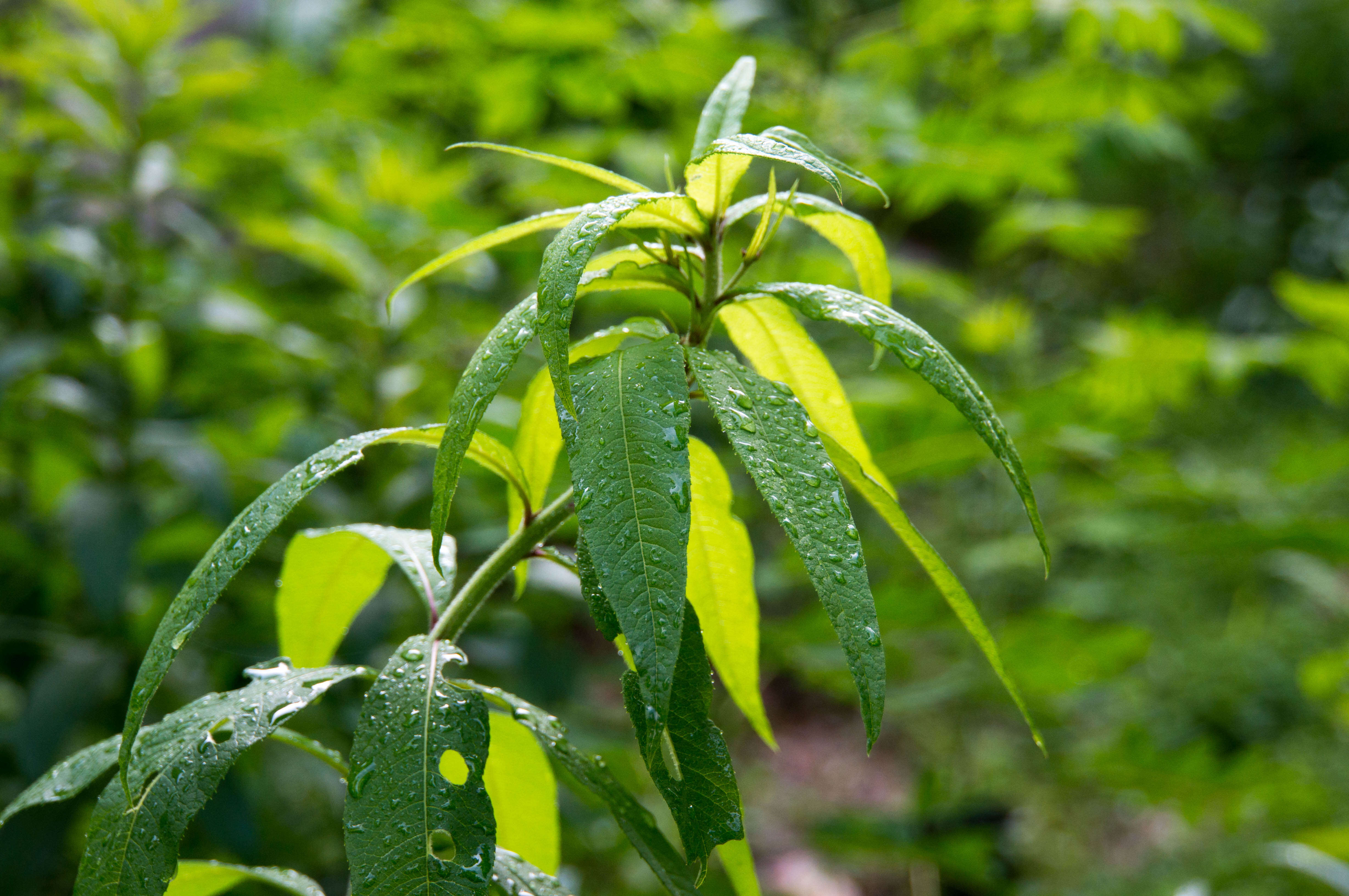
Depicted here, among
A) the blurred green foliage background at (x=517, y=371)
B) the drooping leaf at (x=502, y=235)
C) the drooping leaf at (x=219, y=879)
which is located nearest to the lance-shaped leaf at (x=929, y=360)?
the drooping leaf at (x=502, y=235)

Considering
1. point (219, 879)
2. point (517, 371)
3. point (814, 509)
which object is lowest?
point (517, 371)

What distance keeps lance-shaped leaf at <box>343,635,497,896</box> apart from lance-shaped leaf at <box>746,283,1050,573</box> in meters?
0.20

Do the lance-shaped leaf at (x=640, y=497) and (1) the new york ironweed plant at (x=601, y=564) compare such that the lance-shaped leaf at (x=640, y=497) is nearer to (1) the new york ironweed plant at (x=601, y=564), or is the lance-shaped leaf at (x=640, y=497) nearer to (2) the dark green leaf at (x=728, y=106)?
(1) the new york ironweed plant at (x=601, y=564)

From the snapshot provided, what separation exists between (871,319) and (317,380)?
127 centimetres

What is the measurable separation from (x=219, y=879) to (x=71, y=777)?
80mm

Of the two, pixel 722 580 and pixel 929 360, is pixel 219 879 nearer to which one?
pixel 722 580

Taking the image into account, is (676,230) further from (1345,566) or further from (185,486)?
(1345,566)

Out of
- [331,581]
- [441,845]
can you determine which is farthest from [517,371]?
[441,845]

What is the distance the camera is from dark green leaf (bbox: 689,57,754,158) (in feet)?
1.33

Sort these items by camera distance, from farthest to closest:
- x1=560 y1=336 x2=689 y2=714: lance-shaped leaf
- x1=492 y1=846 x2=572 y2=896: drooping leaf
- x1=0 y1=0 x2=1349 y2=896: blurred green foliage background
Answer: x1=0 y1=0 x2=1349 y2=896: blurred green foliage background
x1=492 y1=846 x2=572 y2=896: drooping leaf
x1=560 y1=336 x2=689 y2=714: lance-shaped leaf

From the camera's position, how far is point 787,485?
0.28m

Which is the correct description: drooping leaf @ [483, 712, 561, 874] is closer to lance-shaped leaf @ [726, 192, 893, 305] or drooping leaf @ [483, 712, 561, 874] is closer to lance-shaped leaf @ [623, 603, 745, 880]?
lance-shaped leaf @ [623, 603, 745, 880]

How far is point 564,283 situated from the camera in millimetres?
276

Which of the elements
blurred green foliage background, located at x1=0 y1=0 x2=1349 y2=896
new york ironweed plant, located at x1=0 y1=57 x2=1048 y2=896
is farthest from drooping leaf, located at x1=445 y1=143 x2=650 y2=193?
blurred green foliage background, located at x1=0 y1=0 x2=1349 y2=896
